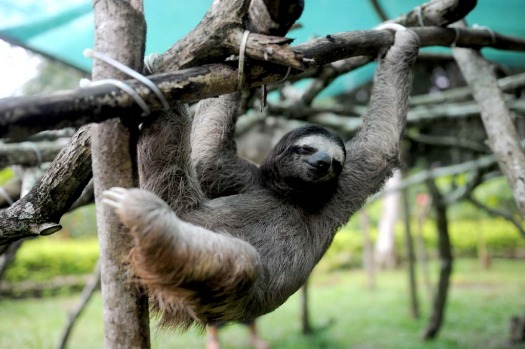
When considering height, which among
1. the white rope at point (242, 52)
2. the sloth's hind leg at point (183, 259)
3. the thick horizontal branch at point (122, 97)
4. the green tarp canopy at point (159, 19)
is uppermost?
→ the green tarp canopy at point (159, 19)

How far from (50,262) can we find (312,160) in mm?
17344

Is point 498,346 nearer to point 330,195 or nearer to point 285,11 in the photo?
point 330,195

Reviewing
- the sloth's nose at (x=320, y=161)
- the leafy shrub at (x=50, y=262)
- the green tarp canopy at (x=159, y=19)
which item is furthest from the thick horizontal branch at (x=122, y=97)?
the leafy shrub at (x=50, y=262)

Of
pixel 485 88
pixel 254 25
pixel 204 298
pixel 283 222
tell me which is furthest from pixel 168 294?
pixel 485 88

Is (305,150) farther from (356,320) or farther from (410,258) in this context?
(356,320)

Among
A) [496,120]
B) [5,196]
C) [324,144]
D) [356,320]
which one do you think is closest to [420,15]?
[496,120]

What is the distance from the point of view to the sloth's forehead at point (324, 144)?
156 inches

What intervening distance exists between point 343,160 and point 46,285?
1661 centimetres

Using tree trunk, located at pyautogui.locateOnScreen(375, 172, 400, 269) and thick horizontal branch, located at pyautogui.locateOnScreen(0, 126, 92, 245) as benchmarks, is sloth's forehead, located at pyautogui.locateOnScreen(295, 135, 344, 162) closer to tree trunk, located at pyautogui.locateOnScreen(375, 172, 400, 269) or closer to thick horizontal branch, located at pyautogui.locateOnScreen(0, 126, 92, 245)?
thick horizontal branch, located at pyautogui.locateOnScreen(0, 126, 92, 245)

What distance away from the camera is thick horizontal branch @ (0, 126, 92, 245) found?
8.97 feet

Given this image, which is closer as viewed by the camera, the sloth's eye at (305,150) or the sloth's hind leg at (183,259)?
the sloth's hind leg at (183,259)

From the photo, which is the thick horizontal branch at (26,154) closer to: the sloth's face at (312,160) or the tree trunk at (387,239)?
the sloth's face at (312,160)

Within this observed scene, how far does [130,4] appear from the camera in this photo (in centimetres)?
240

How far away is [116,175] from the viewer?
7.54ft
